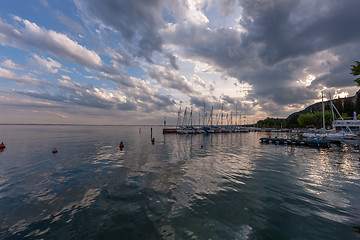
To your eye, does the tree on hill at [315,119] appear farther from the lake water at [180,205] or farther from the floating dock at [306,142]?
the lake water at [180,205]

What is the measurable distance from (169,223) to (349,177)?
Result: 20872mm

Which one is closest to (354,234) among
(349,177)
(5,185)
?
(349,177)

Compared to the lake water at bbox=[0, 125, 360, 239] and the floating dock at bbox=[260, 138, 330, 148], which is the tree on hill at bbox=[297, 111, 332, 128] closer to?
the floating dock at bbox=[260, 138, 330, 148]

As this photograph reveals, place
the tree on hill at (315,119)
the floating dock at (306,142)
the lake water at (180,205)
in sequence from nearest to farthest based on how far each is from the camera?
the lake water at (180,205)
the floating dock at (306,142)
the tree on hill at (315,119)

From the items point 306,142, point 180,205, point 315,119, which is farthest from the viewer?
point 315,119

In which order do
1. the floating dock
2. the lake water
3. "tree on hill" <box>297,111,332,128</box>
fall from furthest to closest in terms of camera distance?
"tree on hill" <box>297,111,332,128</box> < the floating dock < the lake water

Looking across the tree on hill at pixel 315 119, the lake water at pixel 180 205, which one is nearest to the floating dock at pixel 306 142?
the lake water at pixel 180 205

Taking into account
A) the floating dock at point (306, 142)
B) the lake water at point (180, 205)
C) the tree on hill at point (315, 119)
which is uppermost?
the tree on hill at point (315, 119)

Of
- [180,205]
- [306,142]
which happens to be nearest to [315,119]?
[306,142]

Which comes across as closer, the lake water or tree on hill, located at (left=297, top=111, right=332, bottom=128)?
the lake water

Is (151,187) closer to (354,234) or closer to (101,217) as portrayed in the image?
(101,217)

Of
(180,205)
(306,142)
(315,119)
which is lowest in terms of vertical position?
(180,205)

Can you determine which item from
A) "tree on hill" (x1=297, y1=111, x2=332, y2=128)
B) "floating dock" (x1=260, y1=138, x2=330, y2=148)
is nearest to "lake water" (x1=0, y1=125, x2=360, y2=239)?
"floating dock" (x1=260, y1=138, x2=330, y2=148)

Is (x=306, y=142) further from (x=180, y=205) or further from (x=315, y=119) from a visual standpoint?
(x=315, y=119)
